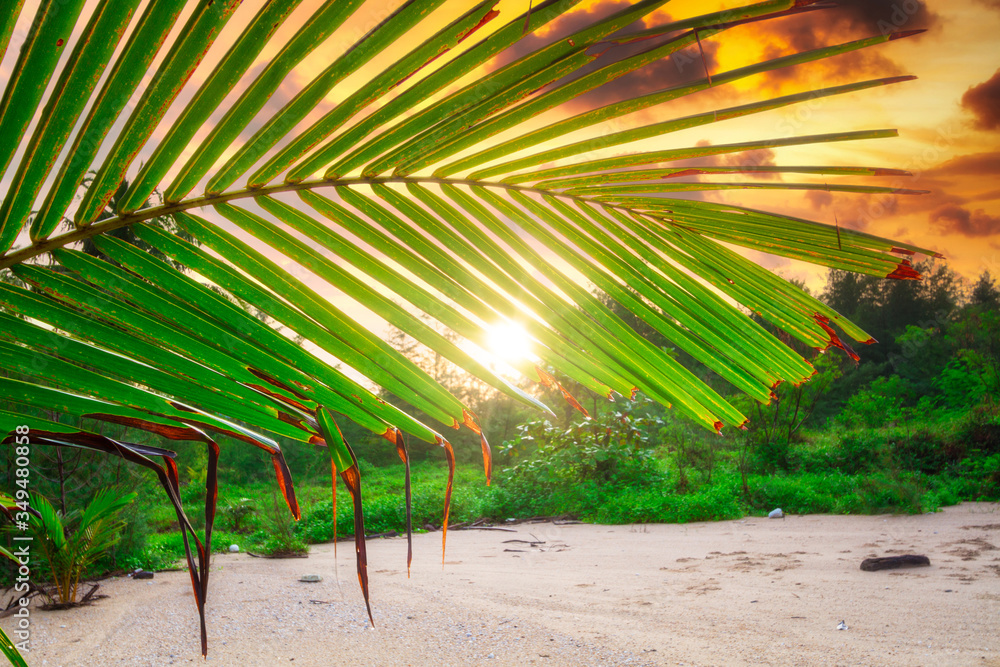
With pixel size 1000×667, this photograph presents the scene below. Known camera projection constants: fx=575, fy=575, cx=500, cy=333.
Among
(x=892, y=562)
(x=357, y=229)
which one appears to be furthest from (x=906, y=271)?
(x=892, y=562)

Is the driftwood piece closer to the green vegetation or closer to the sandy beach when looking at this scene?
the sandy beach

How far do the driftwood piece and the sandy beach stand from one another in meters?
0.08

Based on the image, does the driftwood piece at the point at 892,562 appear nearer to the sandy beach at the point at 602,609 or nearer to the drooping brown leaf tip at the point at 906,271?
the sandy beach at the point at 602,609

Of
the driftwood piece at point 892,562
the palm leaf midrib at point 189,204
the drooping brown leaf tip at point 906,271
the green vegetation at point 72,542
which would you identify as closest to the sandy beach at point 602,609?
the driftwood piece at point 892,562

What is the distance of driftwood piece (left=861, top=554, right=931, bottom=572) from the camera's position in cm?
418

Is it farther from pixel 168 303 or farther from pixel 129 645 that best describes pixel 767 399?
pixel 129 645

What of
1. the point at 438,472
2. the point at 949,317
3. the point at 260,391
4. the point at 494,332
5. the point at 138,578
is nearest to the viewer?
the point at 260,391

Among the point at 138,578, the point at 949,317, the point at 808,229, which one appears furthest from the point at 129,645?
the point at 949,317

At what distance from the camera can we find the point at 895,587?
3.78m

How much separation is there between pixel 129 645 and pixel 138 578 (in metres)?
1.95

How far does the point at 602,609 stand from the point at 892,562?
2265mm

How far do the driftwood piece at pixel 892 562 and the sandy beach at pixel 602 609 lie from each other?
8cm

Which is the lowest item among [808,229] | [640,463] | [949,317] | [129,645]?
[129,645]

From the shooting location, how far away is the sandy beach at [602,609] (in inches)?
117
